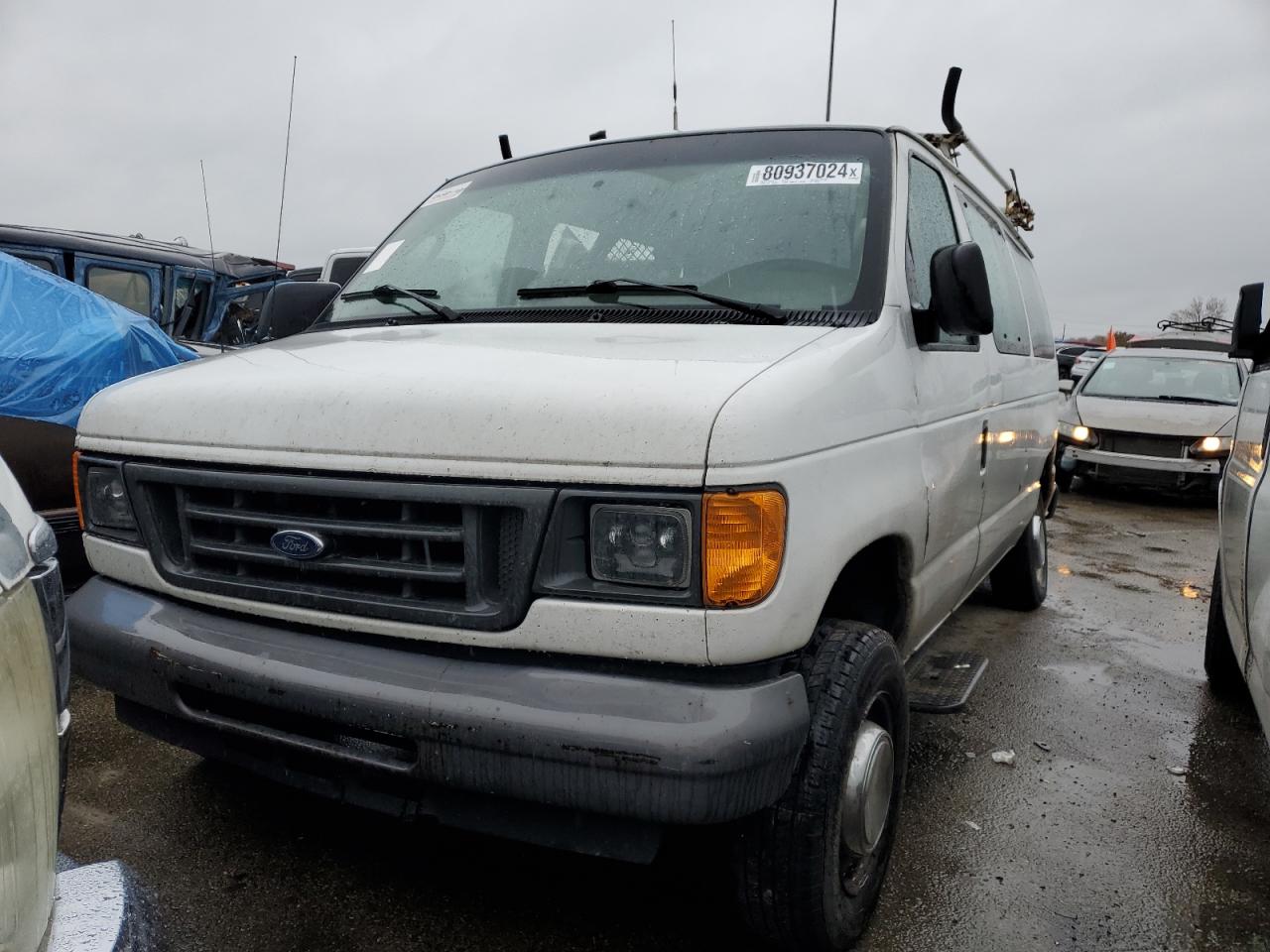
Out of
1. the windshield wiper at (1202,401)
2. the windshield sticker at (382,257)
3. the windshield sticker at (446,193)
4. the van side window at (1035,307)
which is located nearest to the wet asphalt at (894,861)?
the windshield sticker at (382,257)

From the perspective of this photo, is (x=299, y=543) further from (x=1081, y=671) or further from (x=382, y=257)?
(x=1081, y=671)

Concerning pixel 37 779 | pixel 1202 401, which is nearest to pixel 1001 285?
pixel 37 779

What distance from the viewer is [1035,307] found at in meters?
4.96

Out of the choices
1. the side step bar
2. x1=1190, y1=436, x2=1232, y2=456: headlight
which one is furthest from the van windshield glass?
the side step bar

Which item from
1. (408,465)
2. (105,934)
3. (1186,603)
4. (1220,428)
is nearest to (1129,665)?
(1186,603)

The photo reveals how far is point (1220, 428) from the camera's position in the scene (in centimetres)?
931

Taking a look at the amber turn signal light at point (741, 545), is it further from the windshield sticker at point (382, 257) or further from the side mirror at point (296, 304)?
the side mirror at point (296, 304)

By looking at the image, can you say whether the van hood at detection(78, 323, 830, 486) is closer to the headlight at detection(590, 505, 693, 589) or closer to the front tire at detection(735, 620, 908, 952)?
the headlight at detection(590, 505, 693, 589)

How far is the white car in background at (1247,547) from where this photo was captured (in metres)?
2.40

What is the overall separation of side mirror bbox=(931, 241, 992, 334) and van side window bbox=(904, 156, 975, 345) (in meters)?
0.06

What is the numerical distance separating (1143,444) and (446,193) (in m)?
8.55

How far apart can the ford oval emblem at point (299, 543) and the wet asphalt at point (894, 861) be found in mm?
952

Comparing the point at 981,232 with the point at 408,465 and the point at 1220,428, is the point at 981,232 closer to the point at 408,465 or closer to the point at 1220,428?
the point at 408,465

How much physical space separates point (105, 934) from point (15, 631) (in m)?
0.38
